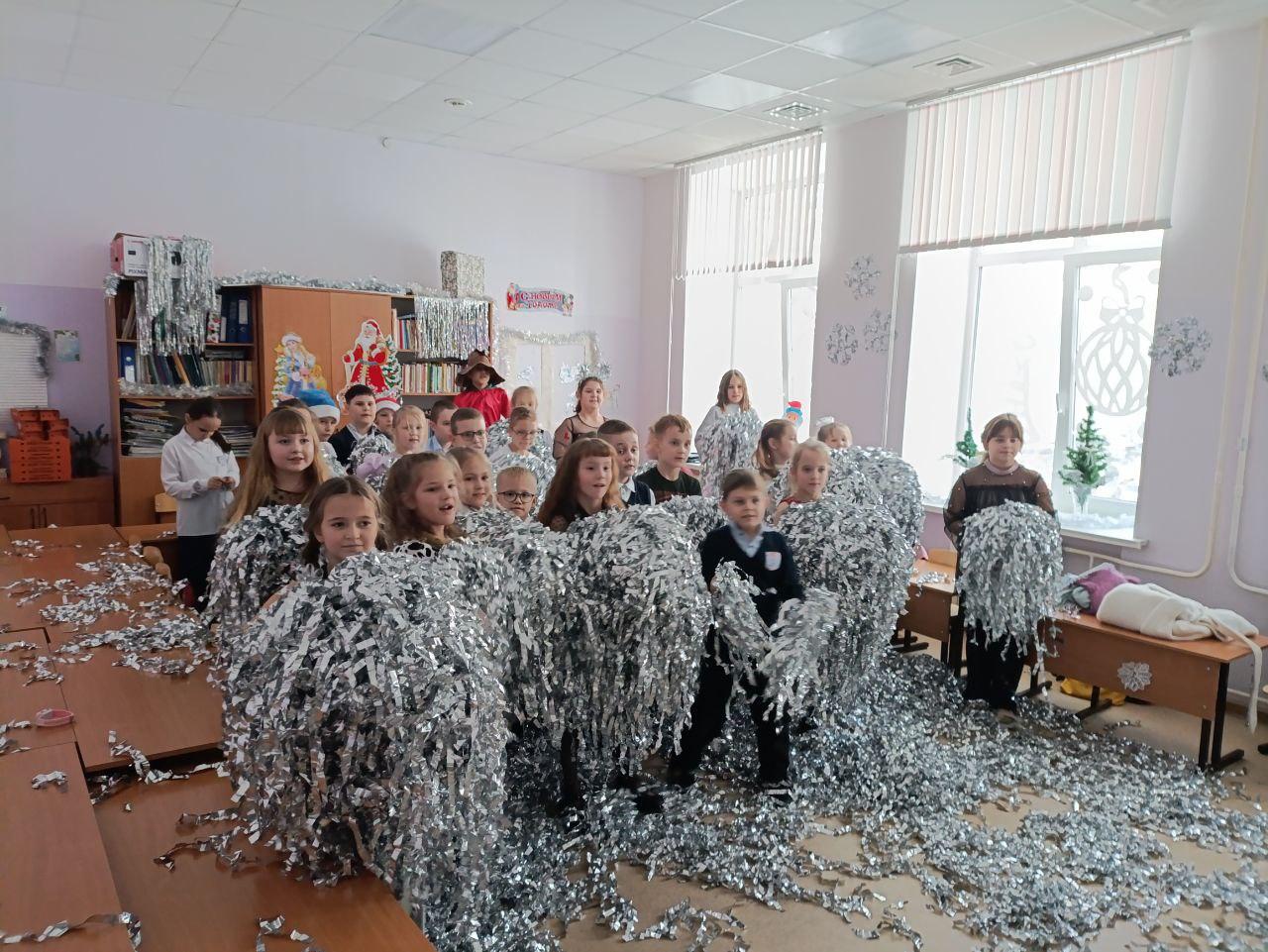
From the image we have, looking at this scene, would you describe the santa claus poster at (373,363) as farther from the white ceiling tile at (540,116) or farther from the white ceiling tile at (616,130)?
the white ceiling tile at (616,130)

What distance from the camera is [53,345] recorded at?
5.64m

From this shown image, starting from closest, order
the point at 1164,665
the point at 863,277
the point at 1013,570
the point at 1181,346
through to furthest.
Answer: the point at 1164,665 < the point at 1013,570 < the point at 1181,346 < the point at 863,277

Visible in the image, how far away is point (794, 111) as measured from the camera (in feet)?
19.0

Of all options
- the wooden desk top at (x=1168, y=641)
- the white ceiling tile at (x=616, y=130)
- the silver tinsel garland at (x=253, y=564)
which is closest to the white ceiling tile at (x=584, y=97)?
the white ceiling tile at (x=616, y=130)

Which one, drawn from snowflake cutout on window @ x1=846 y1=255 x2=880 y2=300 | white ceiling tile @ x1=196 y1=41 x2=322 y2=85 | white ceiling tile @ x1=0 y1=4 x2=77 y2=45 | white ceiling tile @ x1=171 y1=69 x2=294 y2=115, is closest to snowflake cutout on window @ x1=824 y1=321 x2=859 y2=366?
snowflake cutout on window @ x1=846 y1=255 x2=880 y2=300

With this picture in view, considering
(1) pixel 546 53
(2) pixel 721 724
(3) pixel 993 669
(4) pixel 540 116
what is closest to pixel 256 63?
(1) pixel 546 53

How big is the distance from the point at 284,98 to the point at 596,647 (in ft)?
16.0

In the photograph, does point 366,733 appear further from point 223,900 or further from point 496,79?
point 496,79

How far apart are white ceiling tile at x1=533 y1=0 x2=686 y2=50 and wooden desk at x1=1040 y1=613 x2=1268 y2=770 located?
341cm

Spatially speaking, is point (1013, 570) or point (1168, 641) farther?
point (1013, 570)

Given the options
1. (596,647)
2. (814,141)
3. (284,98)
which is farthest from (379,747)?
(814,141)

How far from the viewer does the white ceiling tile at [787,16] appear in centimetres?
400

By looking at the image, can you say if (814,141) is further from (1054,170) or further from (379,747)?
(379,747)

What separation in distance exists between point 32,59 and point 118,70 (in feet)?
1.41
